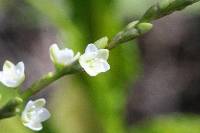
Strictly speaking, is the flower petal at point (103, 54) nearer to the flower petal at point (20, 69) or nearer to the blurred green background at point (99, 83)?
the flower petal at point (20, 69)

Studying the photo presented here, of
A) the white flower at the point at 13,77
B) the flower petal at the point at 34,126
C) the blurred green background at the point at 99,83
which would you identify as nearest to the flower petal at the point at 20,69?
the white flower at the point at 13,77

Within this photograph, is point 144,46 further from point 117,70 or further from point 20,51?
point 117,70

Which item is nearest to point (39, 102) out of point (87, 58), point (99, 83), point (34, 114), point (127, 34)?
point (34, 114)

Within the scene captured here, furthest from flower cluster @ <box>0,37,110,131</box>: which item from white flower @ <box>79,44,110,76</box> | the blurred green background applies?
the blurred green background

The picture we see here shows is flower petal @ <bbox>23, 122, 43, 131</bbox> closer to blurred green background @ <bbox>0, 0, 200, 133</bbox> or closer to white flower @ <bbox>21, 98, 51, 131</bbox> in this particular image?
white flower @ <bbox>21, 98, 51, 131</bbox>

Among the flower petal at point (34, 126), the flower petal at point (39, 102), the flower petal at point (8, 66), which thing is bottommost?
the flower petal at point (34, 126)

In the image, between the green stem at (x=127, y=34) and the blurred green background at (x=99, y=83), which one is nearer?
the green stem at (x=127, y=34)

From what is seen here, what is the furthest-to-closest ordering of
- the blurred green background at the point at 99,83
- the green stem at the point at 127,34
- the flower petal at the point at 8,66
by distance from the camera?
the blurred green background at the point at 99,83 < the flower petal at the point at 8,66 < the green stem at the point at 127,34

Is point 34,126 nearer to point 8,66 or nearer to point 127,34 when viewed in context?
point 8,66
